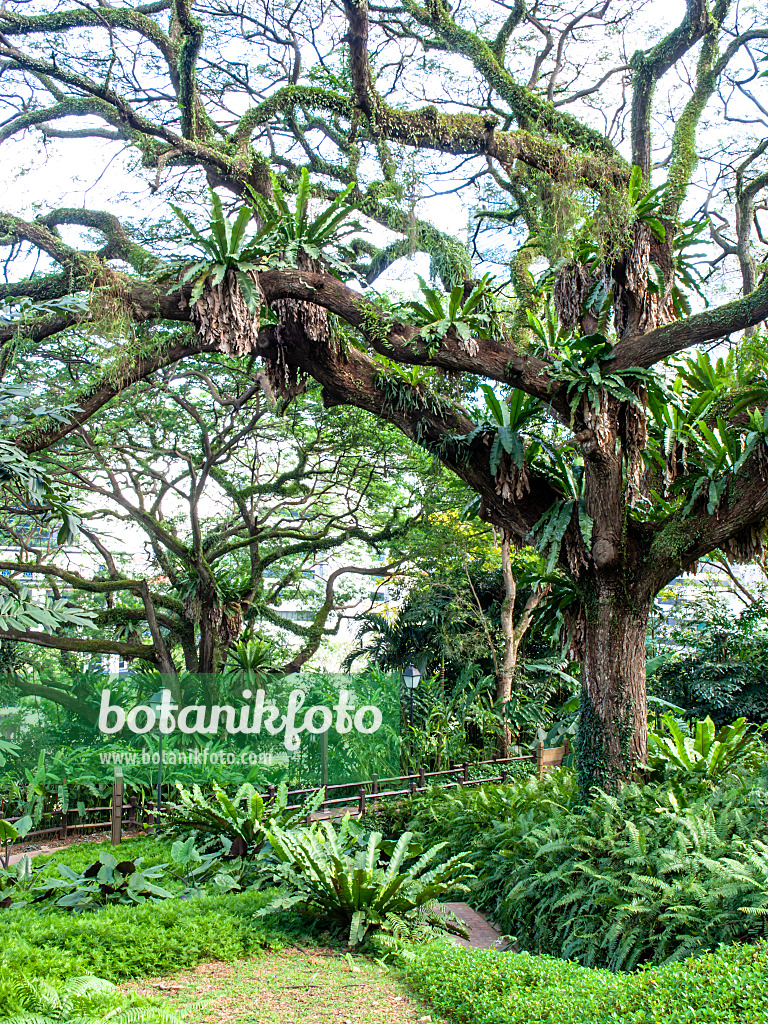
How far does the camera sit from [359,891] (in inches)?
171

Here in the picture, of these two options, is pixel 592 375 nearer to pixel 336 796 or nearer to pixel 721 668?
pixel 336 796

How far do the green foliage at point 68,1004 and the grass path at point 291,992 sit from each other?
0.27 metres

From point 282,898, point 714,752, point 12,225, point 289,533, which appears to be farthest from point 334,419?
point 282,898

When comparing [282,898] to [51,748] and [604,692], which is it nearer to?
[604,692]

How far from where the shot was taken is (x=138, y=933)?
4.00 metres

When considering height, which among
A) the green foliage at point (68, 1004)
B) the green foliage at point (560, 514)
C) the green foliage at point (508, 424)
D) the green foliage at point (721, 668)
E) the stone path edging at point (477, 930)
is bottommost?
the stone path edging at point (477, 930)

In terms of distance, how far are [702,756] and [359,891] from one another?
3789 mm

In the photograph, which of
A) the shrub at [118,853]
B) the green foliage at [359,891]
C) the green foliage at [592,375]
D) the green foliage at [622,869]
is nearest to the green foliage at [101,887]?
the shrub at [118,853]

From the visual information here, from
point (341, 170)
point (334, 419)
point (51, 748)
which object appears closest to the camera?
point (51, 748)

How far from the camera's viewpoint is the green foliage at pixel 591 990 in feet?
8.98

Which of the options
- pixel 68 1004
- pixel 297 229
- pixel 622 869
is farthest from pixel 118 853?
pixel 297 229

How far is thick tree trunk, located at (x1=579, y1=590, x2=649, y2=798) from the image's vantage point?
20.6 ft

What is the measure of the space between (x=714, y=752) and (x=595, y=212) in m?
4.91

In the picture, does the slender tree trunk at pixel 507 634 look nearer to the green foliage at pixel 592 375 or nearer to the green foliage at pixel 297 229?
the green foliage at pixel 592 375
